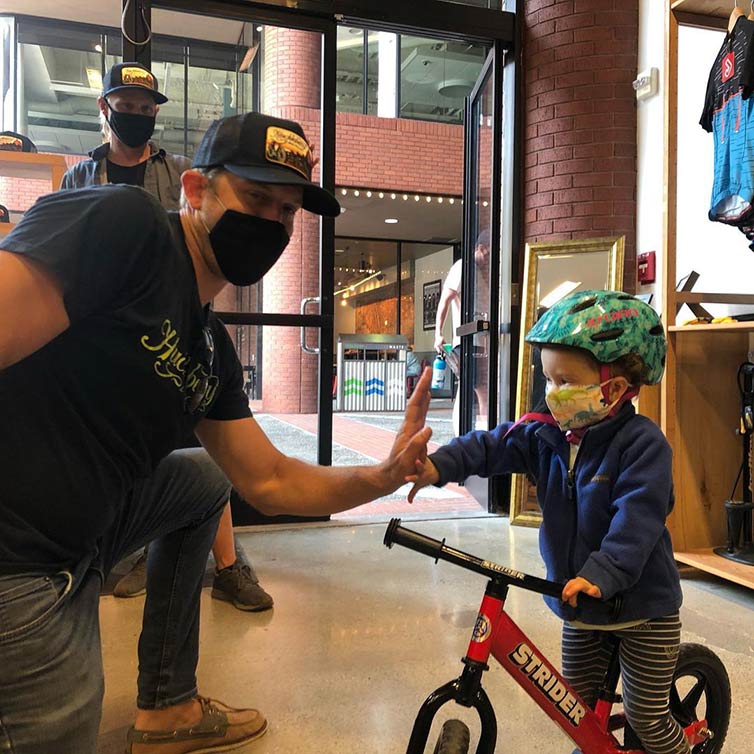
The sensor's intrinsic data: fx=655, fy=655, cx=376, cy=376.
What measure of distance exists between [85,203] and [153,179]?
1727mm

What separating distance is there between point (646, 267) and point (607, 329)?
2.83 metres

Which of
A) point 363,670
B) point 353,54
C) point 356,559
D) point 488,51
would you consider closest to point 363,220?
point 353,54

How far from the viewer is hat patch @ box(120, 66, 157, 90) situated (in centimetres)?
251

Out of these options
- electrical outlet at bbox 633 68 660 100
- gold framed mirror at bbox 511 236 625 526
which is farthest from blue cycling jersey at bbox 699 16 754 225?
gold framed mirror at bbox 511 236 625 526

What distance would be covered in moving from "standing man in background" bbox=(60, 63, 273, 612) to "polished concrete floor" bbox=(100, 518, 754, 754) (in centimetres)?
9

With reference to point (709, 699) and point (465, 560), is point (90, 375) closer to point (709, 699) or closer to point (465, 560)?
point (465, 560)

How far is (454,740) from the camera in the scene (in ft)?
3.82

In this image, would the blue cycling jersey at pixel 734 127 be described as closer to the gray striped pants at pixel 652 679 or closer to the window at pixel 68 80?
the gray striped pants at pixel 652 679

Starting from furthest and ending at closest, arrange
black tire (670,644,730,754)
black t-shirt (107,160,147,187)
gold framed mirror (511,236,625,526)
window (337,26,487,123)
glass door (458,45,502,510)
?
window (337,26,487,123), glass door (458,45,502,510), gold framed mirror (511,236,625,526), black t-shirt (107,160,147,187), black tire (670,644,730,754)

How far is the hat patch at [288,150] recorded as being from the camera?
1230mm

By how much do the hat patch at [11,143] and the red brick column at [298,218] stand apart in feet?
4.33

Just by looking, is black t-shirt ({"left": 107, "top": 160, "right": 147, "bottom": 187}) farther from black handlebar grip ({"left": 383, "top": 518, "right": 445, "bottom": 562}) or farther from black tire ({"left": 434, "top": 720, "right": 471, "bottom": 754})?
black tire ({"left": 434, "top": 720, "right": 471, "bottom": 754})

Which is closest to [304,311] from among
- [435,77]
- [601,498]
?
[601,498]

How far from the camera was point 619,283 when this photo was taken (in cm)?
385
